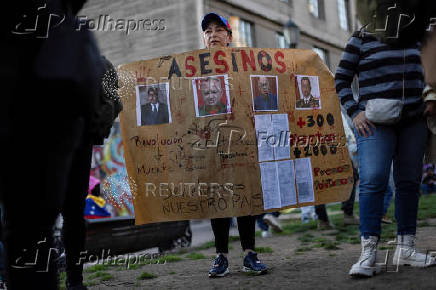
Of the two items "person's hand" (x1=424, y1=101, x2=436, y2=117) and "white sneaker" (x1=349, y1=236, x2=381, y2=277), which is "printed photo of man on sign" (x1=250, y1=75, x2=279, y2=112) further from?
"white sneaker" (x1=349, y1=236, x2=381, y2=277)

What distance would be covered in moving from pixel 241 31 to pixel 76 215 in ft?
51.2

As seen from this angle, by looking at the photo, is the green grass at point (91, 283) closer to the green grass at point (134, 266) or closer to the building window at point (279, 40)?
the green grass at point (134, 266)

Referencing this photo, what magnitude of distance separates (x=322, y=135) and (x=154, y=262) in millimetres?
2178

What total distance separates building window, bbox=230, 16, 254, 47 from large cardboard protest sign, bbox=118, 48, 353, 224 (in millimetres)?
12978

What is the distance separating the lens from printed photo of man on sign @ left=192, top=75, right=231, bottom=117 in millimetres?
3914

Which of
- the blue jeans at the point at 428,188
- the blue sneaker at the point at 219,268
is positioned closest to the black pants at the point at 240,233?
the blue sneaker at the point at 219,268

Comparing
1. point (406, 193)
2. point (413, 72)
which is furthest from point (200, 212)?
point (413, 72)

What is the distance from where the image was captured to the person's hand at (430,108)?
3180 millimetres

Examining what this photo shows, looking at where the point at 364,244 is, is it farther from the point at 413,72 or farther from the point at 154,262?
the point at 154,262

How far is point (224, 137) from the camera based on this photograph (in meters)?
3.86

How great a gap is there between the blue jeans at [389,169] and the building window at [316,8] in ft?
64.8

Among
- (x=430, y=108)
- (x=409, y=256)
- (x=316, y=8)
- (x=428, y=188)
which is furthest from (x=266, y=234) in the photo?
(x=316, y=8)

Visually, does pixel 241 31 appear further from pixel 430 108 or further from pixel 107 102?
pixel 107 102

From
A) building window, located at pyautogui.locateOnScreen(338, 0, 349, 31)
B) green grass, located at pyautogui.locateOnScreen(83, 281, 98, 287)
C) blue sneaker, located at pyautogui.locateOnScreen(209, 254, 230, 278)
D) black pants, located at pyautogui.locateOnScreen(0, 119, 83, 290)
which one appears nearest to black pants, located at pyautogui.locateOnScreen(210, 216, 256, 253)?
blue sneaker, located at pyautogui.locateOnScreen(209, 254, 230, 278)
